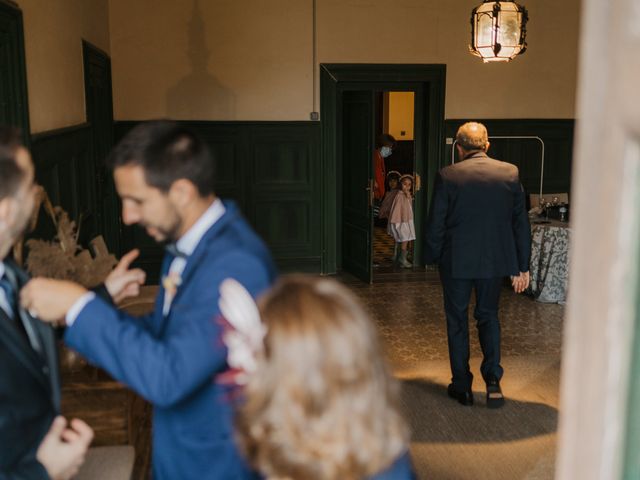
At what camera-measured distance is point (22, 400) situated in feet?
5.40

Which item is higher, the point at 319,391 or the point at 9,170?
the point at 9,170

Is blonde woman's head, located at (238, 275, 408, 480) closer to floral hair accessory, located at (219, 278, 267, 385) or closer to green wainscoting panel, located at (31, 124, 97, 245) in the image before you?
floral hair accessory, located at (219, 278, 267, 385)

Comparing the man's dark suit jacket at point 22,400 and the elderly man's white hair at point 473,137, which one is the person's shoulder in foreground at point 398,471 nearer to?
the man's dark suit jacket at point 22,400

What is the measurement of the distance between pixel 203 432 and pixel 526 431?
294 centimetres

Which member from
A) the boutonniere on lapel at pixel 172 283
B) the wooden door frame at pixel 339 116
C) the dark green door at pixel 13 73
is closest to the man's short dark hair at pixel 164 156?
the boutonniere on lapel at pixel 172 283

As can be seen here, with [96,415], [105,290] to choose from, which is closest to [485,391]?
[96,415]

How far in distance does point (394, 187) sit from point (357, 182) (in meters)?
0.87

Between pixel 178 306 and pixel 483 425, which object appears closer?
pixel 178 306

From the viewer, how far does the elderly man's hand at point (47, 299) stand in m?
1.65

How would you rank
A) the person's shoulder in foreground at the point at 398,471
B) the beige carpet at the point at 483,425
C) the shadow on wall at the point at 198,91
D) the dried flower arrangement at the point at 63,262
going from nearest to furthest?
the person's shoulder in foreground at the point at 398,471
the dried flower arrangement at the point at 63,262
the beige carpet at the point at 483,425
the shadow on wall at the point at 198,91

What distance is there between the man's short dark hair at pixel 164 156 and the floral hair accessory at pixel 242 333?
0.60 m

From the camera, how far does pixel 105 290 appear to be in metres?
2.28

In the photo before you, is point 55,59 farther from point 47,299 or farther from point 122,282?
point 47,299

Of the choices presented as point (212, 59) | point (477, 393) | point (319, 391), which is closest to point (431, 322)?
point (477, 393)
